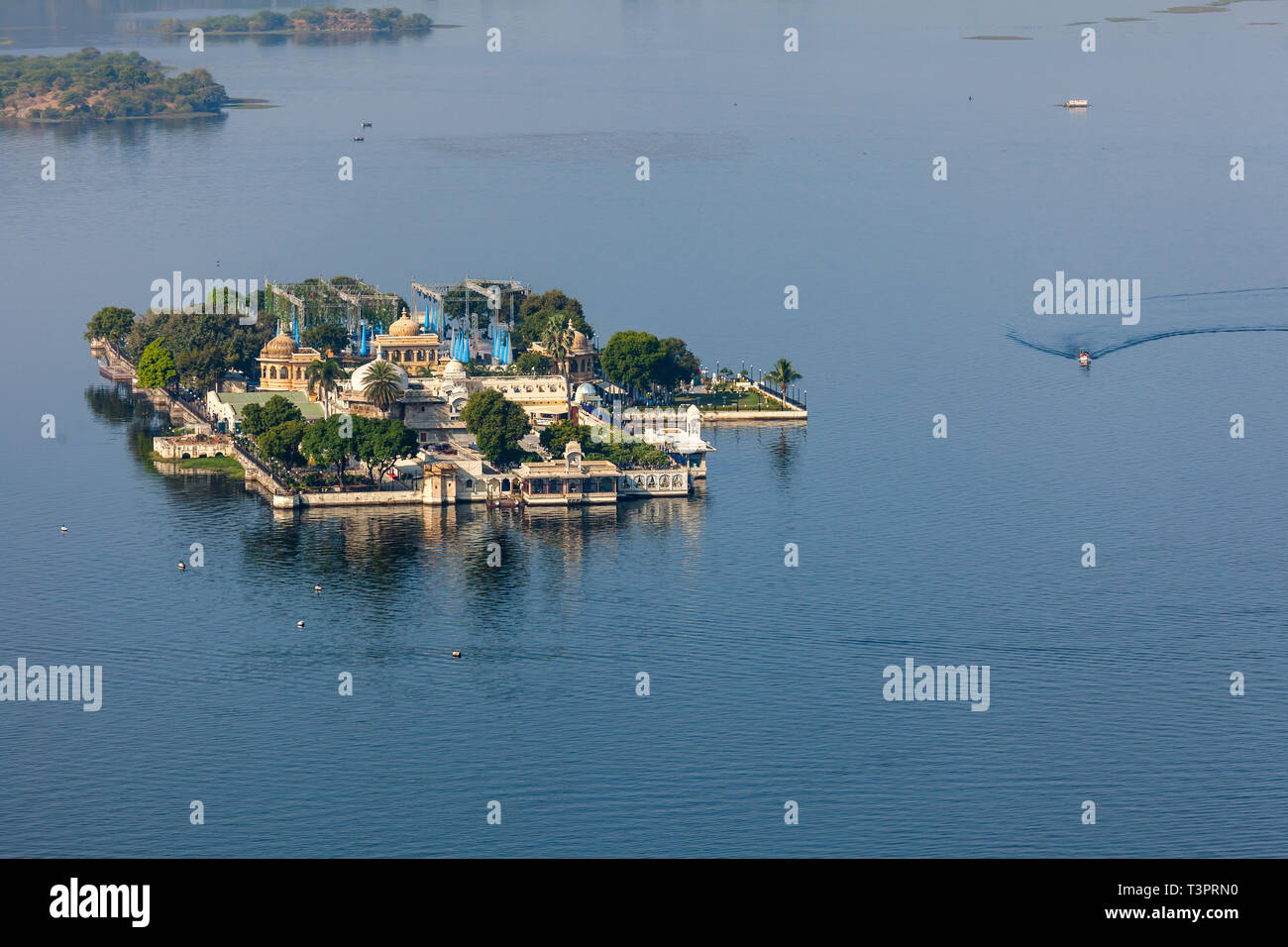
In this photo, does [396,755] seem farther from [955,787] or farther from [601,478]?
[601,478]

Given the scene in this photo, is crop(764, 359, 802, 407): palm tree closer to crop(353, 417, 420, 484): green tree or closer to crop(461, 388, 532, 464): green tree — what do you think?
→ crop(461, 388, 532, 464): green tree

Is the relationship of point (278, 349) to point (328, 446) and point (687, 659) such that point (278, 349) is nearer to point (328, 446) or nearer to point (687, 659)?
point (328, 446)

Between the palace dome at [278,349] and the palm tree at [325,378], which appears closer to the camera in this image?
the palm tree at [325,378]

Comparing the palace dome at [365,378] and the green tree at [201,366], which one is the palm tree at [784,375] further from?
the green tree at [201,366]

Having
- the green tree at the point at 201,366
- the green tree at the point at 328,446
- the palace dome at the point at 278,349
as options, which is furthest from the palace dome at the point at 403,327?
the green tree at the point at 328,446

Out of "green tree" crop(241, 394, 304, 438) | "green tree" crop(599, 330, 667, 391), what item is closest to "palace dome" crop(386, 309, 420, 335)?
"green tree" crop(599, 330, 667, 391)

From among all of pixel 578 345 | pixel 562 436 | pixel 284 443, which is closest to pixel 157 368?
pixel 284 443

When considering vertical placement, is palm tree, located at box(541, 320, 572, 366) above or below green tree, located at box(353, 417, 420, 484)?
above
